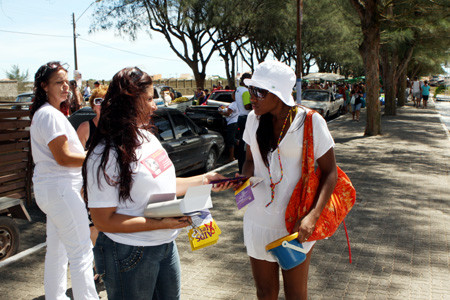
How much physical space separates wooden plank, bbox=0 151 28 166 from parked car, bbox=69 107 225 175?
1019mm

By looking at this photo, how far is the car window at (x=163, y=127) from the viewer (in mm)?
7354

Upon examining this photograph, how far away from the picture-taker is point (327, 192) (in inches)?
91.5

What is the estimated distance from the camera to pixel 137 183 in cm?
190

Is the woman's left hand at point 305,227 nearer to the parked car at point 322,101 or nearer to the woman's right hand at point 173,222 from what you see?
the woman's right hand at point 173,222

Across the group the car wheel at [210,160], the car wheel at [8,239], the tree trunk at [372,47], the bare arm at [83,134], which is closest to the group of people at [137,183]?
the bare arm at [83,134]

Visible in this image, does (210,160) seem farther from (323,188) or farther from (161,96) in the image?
(161,96)

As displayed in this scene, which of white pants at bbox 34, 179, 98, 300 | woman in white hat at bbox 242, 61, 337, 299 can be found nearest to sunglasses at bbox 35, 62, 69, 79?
white pants at bbox 34, 179, 98, 300

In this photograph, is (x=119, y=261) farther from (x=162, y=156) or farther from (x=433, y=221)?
(x=433, y=221)

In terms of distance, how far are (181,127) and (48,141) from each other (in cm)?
532

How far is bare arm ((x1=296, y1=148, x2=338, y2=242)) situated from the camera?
2260 mm

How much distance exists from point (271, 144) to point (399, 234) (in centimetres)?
348

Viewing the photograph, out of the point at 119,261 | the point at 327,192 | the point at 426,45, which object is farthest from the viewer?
the point at 426,45

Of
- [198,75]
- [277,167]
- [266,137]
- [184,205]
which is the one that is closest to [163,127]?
[266,137]

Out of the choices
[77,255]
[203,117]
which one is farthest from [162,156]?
[203,117]
